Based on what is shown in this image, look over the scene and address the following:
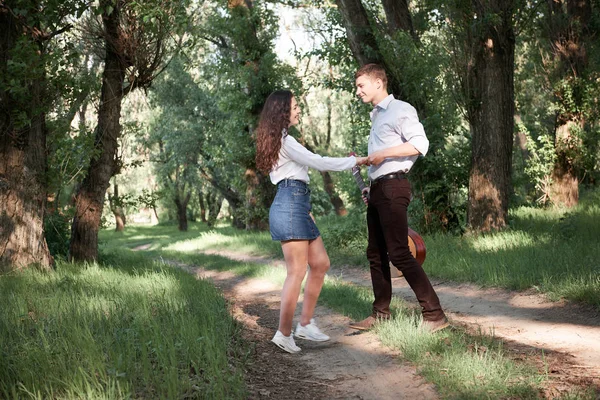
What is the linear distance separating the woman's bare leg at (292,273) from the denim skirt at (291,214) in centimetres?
10

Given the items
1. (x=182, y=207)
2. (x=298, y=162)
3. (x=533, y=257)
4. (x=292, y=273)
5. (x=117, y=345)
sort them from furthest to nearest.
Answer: (x=182, y=207)
(x=533, y=257)
(x=292, y=273)
(x=298, y=162)
(x=117, y=345)

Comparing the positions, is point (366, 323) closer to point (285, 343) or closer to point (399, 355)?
point (285, 343)

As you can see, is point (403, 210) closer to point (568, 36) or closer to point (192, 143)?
point (568, 36)

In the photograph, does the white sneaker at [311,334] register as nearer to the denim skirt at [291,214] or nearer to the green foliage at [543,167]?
the denim skirt at [291,214]

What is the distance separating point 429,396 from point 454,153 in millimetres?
10704

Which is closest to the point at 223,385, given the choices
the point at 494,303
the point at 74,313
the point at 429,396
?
the point at 429,396

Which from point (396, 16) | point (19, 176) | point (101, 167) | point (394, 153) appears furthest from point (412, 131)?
point (396, 16)

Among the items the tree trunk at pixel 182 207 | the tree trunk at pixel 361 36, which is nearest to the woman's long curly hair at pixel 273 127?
the tree trunk at pixel 361 36

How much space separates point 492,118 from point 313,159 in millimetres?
8085

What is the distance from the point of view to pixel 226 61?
20.9 m

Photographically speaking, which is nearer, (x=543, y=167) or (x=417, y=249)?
(x=417, y=249)

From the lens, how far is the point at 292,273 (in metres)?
5.66

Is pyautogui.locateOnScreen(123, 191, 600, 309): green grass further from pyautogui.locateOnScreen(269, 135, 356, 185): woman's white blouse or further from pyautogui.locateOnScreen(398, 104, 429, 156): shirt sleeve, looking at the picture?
pyautogui.locateOnScreen(269, 135, 356, 185): woman's white blouse

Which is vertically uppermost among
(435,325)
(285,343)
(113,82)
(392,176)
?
(113,82)
